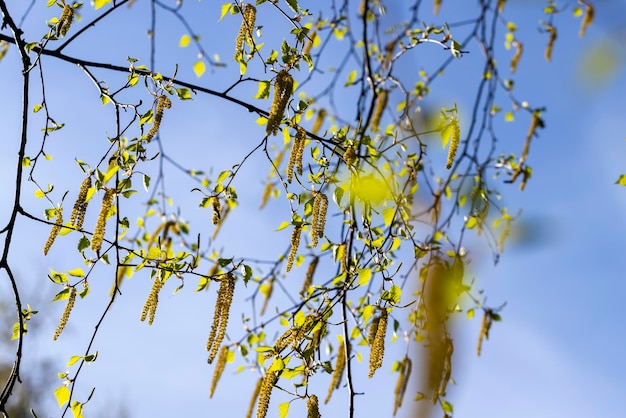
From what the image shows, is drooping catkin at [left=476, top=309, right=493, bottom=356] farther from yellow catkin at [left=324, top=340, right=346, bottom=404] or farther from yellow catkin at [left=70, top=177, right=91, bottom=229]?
yellow catkin at [left=70, top=177, right=91, bottom=229]

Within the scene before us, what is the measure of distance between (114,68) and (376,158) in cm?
111

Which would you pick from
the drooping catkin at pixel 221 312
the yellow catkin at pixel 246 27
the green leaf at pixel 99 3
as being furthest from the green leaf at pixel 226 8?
the drooping catkin at pixel 221 312

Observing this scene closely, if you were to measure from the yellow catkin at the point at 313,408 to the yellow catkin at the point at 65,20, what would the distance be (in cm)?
150

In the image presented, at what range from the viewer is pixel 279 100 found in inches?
79.4

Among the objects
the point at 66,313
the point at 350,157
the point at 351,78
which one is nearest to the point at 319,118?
the point at 351,78

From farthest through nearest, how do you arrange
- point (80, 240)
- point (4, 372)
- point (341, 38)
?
point (4, 372) → point (341, 38) → point (80, 240)

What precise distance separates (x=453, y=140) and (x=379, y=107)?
1.04m

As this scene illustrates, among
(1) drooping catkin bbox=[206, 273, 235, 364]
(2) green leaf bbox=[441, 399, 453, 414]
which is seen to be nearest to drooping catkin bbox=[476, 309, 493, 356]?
(2) green leaf bbox=[441, 399, 453, 414]

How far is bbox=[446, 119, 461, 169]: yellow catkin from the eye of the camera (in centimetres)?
233

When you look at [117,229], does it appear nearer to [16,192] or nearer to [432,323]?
[16,192]

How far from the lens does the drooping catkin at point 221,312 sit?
74.1 inches

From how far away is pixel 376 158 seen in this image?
9.18ft

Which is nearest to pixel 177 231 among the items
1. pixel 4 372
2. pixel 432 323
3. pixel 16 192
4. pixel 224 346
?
pixel 224 346

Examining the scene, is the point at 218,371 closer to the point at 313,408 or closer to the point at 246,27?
the point at 313,408
